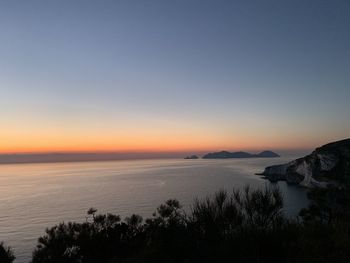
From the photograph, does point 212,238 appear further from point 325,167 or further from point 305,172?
point 305,172

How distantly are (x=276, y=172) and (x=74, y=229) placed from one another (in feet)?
385

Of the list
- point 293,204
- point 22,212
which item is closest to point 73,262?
point 22,212

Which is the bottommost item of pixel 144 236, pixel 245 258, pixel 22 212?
pixel 22 212

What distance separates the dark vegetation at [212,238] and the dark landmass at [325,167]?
77.0 meters

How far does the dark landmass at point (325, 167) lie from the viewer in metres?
96.1

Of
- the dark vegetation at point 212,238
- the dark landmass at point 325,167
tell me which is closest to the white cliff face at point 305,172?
the dark landmass at point 325,167

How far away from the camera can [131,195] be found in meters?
75.1

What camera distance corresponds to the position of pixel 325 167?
99625 millimetres

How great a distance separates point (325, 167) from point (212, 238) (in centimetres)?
9546

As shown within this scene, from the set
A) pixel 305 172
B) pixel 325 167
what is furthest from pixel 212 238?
pixel 305 172

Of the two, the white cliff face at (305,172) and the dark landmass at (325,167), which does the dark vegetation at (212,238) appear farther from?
the white cliff face at (305,172)

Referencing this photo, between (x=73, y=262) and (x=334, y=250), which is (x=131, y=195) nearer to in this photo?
(x=73, y=262)

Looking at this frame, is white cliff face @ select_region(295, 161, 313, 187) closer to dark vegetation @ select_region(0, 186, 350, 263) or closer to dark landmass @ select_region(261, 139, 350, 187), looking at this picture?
dark landmass @ select_region(261, 139, 350, 187)

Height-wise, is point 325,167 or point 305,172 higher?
point 325,167
